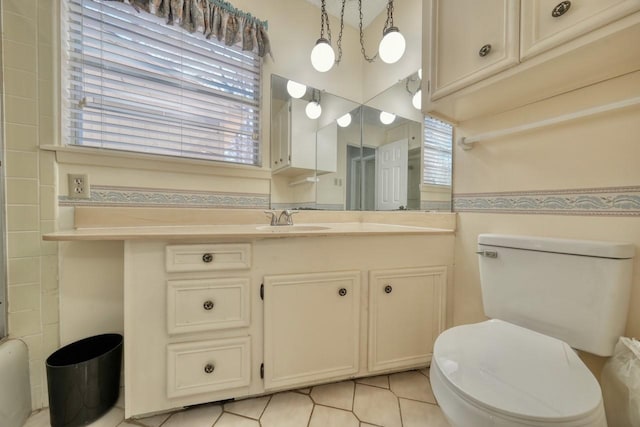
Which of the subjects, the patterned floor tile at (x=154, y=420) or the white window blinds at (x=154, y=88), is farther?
the white window blinds at (x=154, y=88)

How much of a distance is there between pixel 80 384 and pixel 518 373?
1.50m

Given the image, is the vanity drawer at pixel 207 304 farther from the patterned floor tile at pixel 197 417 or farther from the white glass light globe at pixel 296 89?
the white glass light globe at pixel 296 89

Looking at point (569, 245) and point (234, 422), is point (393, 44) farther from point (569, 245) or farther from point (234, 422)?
point (234, 422)

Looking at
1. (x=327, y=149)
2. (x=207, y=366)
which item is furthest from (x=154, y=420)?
(x=327, y=149)

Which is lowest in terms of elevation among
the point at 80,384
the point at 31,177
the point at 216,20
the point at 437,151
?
the point at 80,384

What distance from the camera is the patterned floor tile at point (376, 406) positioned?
3.25 feet

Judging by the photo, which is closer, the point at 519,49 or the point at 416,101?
the point at 519,49

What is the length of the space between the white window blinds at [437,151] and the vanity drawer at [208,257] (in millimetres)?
1112

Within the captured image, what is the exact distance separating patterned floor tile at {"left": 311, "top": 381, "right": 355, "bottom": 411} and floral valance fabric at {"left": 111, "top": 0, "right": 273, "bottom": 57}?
1.88 m

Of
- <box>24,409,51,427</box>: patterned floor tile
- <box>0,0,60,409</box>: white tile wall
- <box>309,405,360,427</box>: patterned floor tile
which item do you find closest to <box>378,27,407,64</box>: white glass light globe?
<box>0,0,60,409</box>: white tile wall

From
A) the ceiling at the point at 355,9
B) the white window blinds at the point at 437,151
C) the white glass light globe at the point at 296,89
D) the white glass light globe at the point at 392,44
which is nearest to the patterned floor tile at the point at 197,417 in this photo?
the white window blinds at the point at 437,151

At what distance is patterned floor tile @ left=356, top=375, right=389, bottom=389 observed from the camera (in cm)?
119

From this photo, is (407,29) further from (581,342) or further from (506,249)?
(581,342)

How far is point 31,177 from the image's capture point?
1.03m
